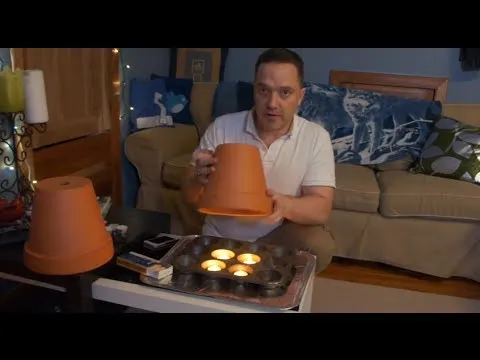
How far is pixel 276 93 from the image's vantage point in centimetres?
146

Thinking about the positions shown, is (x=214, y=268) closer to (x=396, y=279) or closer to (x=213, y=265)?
(x=213, y=265)

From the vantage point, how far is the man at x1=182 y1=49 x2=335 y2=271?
4.71ft

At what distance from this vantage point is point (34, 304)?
1089mm

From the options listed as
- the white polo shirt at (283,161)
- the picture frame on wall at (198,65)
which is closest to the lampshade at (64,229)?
the white polo shirt at (283,161)

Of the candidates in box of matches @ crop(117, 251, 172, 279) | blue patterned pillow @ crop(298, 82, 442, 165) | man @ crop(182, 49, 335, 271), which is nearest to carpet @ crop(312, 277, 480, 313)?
man @ crop(182, 49, 335, 271)

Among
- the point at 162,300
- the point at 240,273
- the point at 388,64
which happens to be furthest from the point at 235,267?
the point at 388,64

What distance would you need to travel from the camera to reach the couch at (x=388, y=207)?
7.02 feet

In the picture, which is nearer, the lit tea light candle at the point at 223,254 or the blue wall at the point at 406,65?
the lit tea light candle at the point at 223,254

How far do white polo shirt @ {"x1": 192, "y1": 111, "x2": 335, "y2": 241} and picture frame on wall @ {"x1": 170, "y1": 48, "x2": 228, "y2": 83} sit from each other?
5.57ft

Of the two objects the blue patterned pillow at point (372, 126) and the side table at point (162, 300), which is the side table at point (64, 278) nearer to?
the side table at point (162, 300)

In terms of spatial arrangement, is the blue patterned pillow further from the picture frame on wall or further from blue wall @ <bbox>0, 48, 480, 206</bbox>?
the picture frame on wall

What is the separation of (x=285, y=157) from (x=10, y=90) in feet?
2.92
